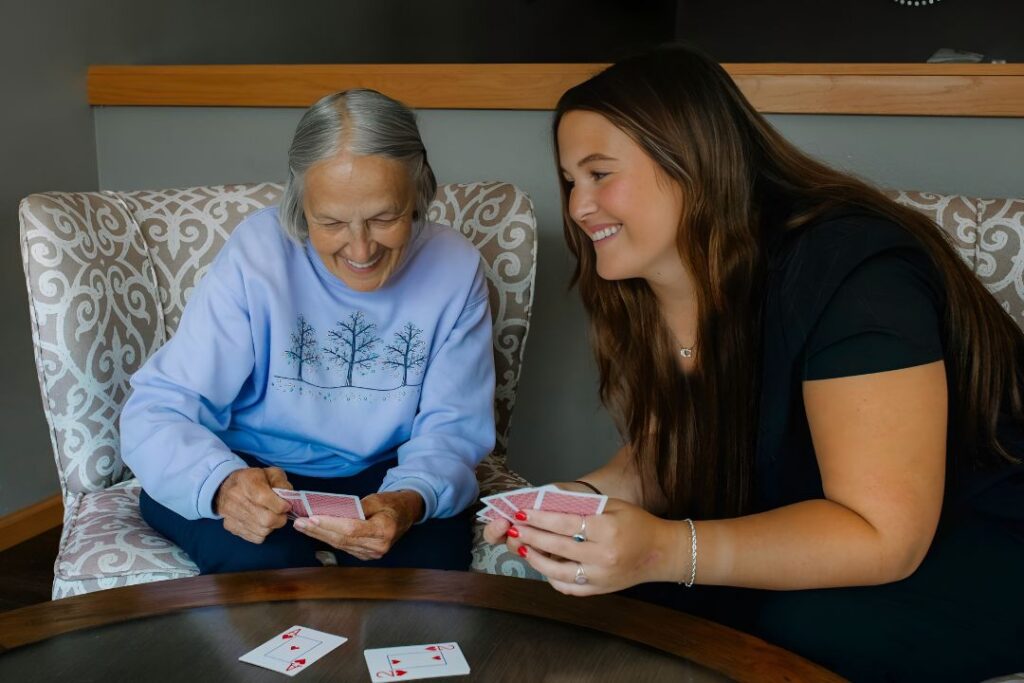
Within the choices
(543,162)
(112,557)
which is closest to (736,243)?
(112,557)

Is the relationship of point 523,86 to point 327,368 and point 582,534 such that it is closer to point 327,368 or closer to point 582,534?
point 327,368

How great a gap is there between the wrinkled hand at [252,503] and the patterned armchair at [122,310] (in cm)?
14

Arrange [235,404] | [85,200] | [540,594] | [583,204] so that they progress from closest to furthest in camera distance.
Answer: [540,594] < [583,204] < [235,404] < [85,200]

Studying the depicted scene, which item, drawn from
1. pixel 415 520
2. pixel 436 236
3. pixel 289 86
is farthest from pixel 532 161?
pixel 415 520

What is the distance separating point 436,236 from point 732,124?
0.71 meters

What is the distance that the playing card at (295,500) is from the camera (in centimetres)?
153

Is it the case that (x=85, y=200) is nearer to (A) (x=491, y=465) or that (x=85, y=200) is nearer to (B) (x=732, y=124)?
(A) (x=491, y=465)

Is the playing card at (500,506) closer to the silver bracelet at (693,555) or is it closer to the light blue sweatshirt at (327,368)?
the silver bracelet at (693,555)

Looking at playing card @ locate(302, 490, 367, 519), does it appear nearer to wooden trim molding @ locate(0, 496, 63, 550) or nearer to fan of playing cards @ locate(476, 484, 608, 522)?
fan of playing cards @ locate(476, 484, 608, 522)

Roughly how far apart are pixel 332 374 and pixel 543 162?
3.98ft

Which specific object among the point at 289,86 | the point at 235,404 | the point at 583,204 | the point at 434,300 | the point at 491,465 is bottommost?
the point at 491,465

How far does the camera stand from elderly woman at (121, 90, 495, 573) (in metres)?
1.64

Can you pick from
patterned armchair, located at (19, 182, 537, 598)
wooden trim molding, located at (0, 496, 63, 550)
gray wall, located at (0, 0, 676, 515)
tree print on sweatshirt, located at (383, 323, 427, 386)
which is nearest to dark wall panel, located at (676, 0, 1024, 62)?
gray wall, located at (0, 0, 676, 515)

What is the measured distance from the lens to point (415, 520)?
1.68m
